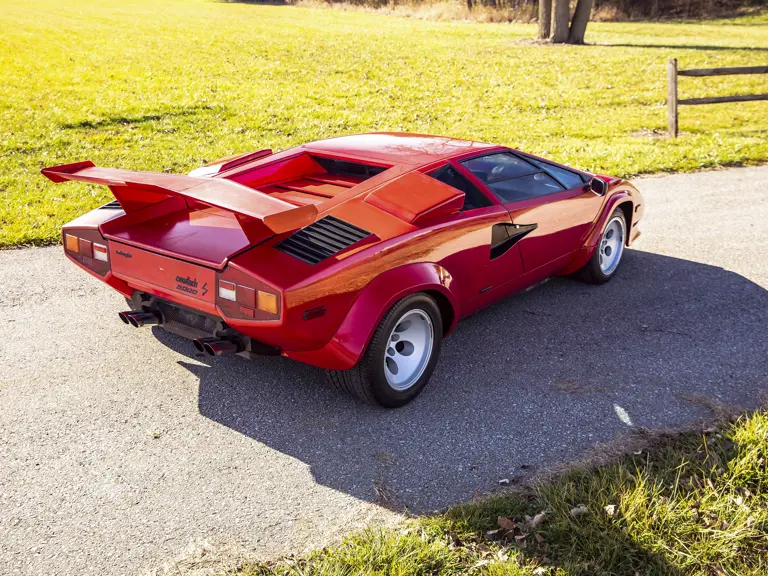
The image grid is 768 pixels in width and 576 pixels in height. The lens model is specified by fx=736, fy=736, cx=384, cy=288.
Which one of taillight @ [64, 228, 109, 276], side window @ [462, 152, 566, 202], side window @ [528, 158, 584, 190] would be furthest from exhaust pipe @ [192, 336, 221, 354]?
side window @ [528, 158, 584, 190]

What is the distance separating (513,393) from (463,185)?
1.33m

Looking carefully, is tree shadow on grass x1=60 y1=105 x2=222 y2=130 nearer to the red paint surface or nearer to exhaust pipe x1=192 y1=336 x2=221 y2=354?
the red paint surface

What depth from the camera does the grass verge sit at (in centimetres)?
300

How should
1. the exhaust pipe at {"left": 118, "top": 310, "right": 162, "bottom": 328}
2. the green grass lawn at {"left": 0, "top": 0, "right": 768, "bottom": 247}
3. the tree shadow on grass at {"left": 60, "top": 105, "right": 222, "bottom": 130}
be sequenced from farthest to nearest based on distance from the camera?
the tree shadow on grass at {"left": 60, "top": 105, "right": 222, "bottom": 130}
the green grass lawn at {"left": 0, "top": 0, "right": 768, "bottom": 247}
the exhaust pipe at {"left": 118, "top": 310, "right": 162, "bottom": 328}

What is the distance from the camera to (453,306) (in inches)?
171

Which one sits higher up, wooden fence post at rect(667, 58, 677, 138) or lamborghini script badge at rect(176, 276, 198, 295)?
wooden fence post at rect(667, 58, 677, 138)

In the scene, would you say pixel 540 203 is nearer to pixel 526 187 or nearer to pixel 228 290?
pixel 526 187

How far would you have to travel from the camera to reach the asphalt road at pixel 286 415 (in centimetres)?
324

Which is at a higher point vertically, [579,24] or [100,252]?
[579,24]

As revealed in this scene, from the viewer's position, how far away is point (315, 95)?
15.2 meters

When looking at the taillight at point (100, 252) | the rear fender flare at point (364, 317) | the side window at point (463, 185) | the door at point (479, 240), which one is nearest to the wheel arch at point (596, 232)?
the door at point (479, 240)

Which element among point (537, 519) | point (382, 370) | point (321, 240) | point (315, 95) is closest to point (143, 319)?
point (321, 240)

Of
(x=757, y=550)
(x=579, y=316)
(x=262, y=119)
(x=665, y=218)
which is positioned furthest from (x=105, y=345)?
(x=262, y=119)

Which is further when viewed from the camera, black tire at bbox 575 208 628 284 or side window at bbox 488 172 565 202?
black tire at bbox 575 208 628 284
